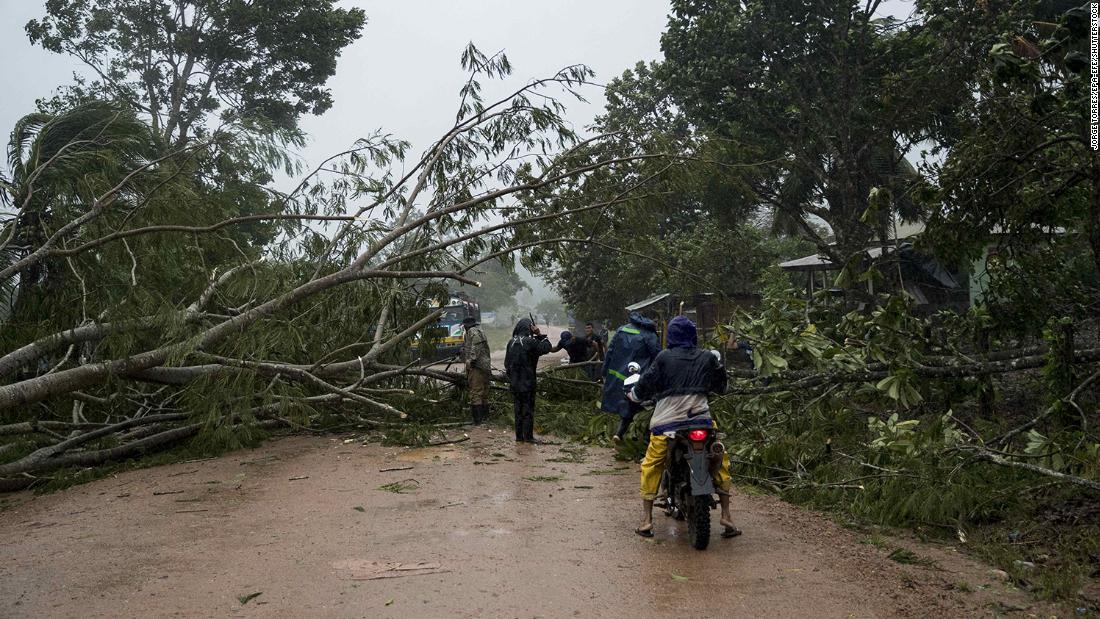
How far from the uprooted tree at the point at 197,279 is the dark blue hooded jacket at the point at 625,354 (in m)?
2.04

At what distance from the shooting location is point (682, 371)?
576cm

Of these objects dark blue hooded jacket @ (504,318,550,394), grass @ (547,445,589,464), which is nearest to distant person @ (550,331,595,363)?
dark blue hooded jacket @ (504,318,550,394)

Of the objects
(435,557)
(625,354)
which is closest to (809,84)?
(625,354)

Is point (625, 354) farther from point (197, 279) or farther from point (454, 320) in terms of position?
point (454, 320)

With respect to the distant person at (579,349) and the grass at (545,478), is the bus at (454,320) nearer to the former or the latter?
the distant person at (579,349)

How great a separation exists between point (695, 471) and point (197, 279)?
267 inches

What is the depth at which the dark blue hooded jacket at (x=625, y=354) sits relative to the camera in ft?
27.1

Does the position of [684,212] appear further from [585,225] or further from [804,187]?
[585,225]

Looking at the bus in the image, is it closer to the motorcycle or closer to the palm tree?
the palm tree

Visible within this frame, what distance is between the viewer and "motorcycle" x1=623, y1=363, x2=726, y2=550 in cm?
545

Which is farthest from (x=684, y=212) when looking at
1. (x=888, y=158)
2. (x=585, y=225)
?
(x=585, y=225)

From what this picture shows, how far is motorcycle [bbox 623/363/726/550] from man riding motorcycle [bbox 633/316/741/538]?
0.21 feet

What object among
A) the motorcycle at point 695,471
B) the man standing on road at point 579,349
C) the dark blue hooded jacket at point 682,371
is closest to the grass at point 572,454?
the motorcycle at point 695,471

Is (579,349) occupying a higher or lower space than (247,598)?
higher
